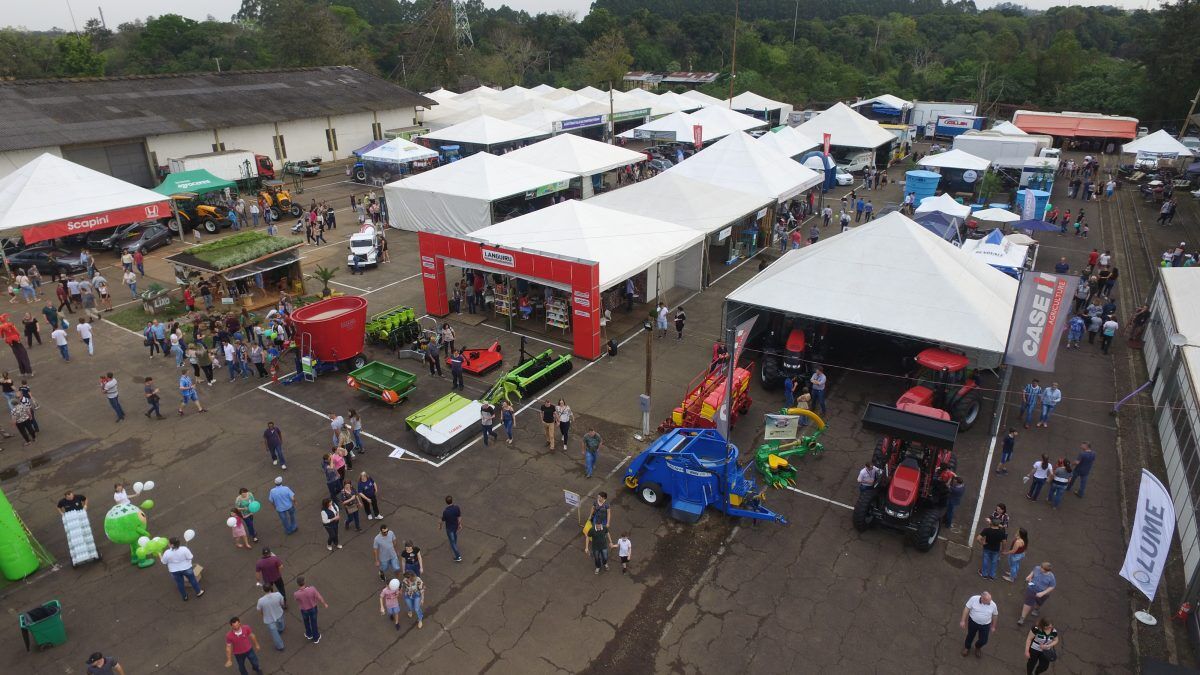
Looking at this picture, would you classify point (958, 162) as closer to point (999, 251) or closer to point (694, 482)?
point (999, 251)

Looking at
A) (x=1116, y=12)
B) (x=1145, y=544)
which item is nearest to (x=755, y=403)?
(x=1145, y=544)

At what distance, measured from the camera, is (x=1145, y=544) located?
980cm

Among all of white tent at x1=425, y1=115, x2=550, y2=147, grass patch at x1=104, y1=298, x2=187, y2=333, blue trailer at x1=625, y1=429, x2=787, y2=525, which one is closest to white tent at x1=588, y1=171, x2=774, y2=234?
blue trailer at x1=625, y1=429, x2=787, y2=525

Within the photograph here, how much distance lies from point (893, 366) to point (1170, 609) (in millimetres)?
8661

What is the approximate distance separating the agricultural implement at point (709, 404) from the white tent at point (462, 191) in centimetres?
1515

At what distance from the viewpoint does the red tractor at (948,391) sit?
15266 mm

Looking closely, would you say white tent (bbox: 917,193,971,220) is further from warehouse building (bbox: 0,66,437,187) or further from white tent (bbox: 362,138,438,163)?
warehouse building (bbox: 0,66,437,187)

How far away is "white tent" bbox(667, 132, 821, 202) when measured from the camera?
2798 cm

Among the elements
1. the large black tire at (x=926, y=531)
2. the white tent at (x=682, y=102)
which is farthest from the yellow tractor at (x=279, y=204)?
the white tent at (x=682, y=102)

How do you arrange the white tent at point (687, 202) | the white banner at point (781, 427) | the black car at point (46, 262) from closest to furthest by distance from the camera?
the white banner at point (781, 427) < the white tent at point (687, 202) < the black car at point (46, 262)

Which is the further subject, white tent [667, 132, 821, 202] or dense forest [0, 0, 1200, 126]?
dense forest [0, 0, 1200, 126]

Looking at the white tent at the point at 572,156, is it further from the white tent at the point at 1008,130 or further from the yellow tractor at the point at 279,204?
the white tent at the point at 1008,130

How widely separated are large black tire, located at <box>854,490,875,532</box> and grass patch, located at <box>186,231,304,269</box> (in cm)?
1929

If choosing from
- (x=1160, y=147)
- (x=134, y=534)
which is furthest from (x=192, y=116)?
(x=1160, y=147)
